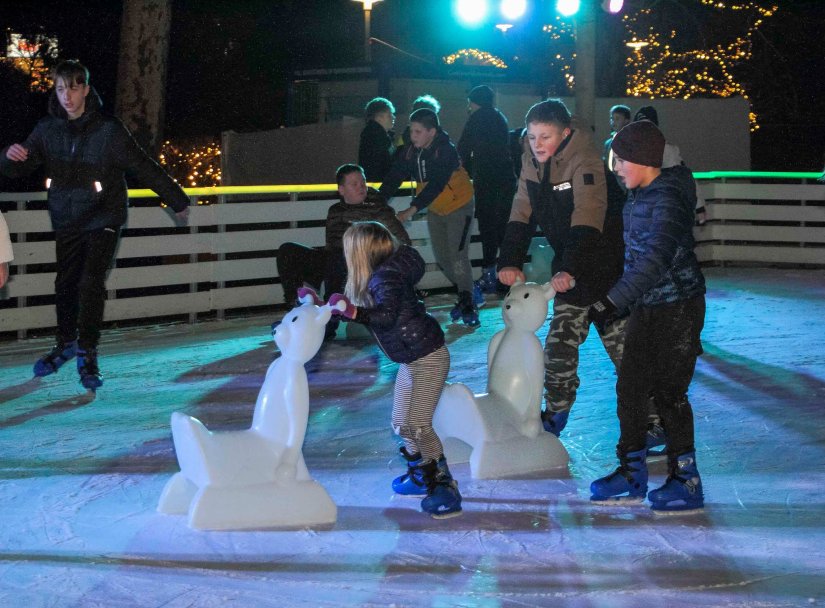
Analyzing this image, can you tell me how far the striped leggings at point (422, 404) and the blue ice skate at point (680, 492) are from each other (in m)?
0.90

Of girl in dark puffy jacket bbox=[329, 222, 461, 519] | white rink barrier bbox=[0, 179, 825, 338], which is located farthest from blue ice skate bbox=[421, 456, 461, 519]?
white rink barrier bbox=[0, 179, 825, 338]

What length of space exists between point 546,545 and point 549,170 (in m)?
1.98

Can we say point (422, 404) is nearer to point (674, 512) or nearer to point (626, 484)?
point (626, 484)

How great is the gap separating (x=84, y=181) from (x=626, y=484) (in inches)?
147

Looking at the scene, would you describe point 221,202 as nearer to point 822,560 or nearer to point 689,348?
point 689,348

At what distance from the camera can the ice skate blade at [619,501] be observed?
16.8ft

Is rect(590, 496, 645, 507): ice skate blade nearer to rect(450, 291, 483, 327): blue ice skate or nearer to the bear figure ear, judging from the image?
the bear figure ear

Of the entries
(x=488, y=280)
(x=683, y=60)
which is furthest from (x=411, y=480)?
(x=683, y=60)

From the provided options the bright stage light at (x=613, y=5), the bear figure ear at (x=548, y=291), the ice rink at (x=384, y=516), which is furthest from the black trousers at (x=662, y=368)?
the bright stage light at (x=613, y=5)

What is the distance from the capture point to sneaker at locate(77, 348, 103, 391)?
24.2 feet

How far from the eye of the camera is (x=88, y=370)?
7379 mm

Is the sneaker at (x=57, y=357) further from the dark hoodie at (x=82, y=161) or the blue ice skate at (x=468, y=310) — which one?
the blue ice skate at (x=468, y=310)

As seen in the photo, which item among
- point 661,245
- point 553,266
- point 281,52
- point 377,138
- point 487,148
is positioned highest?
point 281,52

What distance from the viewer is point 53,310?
9.80 meters
